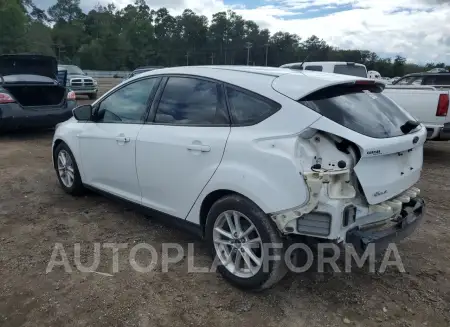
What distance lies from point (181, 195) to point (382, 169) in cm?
161

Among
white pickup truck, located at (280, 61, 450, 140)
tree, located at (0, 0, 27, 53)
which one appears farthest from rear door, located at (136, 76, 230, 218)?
tree, located at (0, 0, 27, 53)

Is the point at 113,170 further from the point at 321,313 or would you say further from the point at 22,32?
the point at 22,32

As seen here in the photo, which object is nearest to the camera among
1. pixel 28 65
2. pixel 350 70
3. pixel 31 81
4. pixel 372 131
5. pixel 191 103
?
pixel 372 131

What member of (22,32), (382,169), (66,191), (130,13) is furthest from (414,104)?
(130,13)

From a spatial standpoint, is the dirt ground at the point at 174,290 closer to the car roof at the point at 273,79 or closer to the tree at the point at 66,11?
the car roof at the point at 273,79

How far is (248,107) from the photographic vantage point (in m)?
3.01

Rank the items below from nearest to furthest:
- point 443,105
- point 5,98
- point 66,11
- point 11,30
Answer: point 443,105
point 5,98
point 11,30
point 66,11

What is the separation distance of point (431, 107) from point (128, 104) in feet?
18.2

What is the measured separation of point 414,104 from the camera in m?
7.29

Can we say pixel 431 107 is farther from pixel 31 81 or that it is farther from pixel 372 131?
pixel 31 81

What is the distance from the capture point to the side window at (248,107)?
114 inches

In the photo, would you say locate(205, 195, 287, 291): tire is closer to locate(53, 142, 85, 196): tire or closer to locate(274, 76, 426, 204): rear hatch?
locate(274, 76, 426, 204): rear hatch

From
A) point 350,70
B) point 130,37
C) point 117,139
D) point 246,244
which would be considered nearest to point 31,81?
point 117,139

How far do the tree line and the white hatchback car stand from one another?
4123 centimetres
